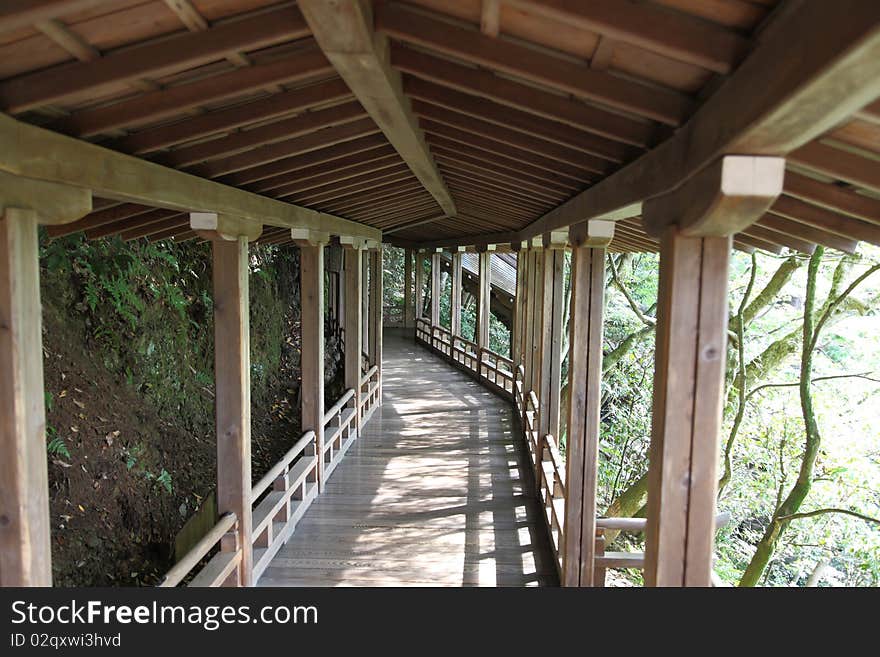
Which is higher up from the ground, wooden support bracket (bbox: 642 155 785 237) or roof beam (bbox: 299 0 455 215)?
roof beam (bbox: 299 0 455 215)

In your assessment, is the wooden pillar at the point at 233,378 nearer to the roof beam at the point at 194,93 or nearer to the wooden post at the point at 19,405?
the roof beam at the point at 194,93

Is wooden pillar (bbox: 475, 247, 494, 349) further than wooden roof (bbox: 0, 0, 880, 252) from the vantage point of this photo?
Yes

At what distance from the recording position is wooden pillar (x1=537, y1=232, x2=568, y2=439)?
7.07m

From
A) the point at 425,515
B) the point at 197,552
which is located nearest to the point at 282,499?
the point at 425,515

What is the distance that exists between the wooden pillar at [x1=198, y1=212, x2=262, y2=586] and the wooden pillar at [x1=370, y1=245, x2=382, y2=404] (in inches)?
266

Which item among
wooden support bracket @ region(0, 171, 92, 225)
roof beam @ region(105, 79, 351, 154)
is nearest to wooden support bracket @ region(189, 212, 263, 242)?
roof beam @ region(105, 79, 351, 154)

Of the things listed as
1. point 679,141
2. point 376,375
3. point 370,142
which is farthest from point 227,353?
point 376,375

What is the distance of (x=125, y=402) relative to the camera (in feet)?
18.6

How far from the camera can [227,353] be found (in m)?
4.35

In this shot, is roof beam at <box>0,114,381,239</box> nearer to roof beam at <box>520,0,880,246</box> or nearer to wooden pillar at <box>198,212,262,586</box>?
wooden pillar at <box>198,212,262,586</box>

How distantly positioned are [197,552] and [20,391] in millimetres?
1860

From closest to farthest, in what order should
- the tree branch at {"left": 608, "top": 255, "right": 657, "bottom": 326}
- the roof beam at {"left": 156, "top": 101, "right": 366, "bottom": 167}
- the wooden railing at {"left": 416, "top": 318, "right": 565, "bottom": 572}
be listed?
1. the roof beam at {"left": 156, "top": 101, "right": 366, "bottom": 167}
2. the wooden railing at {"left": 416, "top": 318, "right": 565, "bottom": 572}
3. the tree branch at {"left": 608, "top": 255, "right": 657, "bottom": 326}

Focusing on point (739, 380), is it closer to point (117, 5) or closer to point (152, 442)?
point (152, 442)

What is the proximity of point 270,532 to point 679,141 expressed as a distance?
451 cm
